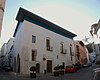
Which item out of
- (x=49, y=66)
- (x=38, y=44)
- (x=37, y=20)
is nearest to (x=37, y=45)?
(x=38, y=44)

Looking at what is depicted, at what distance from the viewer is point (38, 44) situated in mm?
21344

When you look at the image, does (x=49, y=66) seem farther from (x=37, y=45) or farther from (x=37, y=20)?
(x=37, y=20)

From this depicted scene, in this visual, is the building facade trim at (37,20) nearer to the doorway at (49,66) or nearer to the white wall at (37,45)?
the white wall at (37,45)

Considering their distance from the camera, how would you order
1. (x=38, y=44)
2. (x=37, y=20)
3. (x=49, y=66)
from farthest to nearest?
(x=49, y=66) → (x=37, y=20) → (x=38, y=44)

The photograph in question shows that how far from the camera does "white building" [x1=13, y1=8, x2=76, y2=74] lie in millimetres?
19484

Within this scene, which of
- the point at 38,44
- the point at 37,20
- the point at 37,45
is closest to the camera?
the point at 37,45

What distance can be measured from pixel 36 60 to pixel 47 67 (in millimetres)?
2868

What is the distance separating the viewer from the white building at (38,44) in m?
19.5

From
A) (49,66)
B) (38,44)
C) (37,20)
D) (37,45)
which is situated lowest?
(49,66)

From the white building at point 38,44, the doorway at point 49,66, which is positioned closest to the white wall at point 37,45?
the white building at point 38,44

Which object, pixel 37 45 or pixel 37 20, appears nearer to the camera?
pixel 37 45

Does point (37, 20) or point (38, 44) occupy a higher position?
point (37, 20)

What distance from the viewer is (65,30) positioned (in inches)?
1152

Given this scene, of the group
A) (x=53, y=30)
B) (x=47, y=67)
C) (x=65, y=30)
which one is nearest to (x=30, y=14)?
(x=53, y=30)
